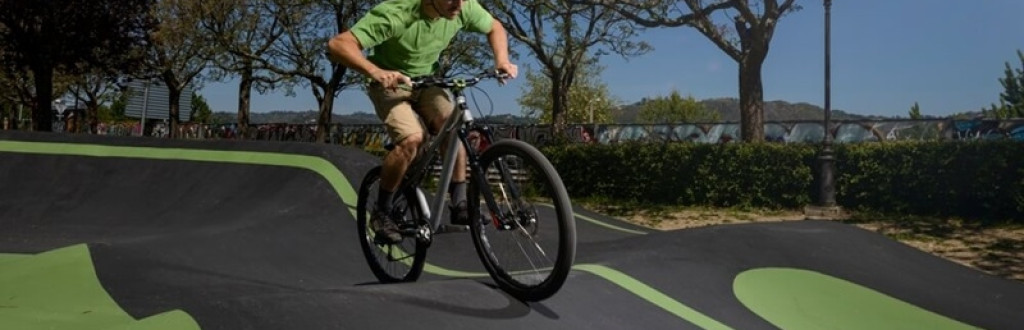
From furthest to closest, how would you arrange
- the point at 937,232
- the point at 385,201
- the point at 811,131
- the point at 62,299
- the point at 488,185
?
the point at 811,131
the point at 937,232
the point at 385,201
the point at 62,299
the point at 488,185

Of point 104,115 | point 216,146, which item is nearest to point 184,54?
point 216,146

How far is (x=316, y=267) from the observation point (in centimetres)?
618

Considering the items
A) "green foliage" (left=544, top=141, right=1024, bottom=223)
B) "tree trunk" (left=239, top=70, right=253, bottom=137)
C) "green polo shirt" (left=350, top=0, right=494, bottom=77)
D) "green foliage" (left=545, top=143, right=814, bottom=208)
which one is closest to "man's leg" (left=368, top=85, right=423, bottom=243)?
"green polo shirt" (left=350, top=0, right=494, bottom=77)

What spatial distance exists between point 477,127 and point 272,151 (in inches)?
258

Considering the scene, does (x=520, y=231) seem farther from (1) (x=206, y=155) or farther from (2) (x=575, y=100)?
(2) (x=575, y=100)

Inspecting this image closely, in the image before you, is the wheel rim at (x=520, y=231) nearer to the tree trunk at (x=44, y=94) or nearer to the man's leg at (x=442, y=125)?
the man's leg at (x=442, y=125)

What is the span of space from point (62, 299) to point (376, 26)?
239 cm

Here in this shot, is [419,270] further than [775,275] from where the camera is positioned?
No

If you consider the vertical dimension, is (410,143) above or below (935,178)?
above

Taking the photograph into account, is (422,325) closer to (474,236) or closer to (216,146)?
(474,236)

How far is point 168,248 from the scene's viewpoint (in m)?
5.89

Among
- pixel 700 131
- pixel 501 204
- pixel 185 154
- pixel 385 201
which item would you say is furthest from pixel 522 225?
pixel 700 131

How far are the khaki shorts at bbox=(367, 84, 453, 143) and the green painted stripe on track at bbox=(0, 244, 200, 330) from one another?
148 centimetres

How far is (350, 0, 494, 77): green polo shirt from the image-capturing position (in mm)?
3918
